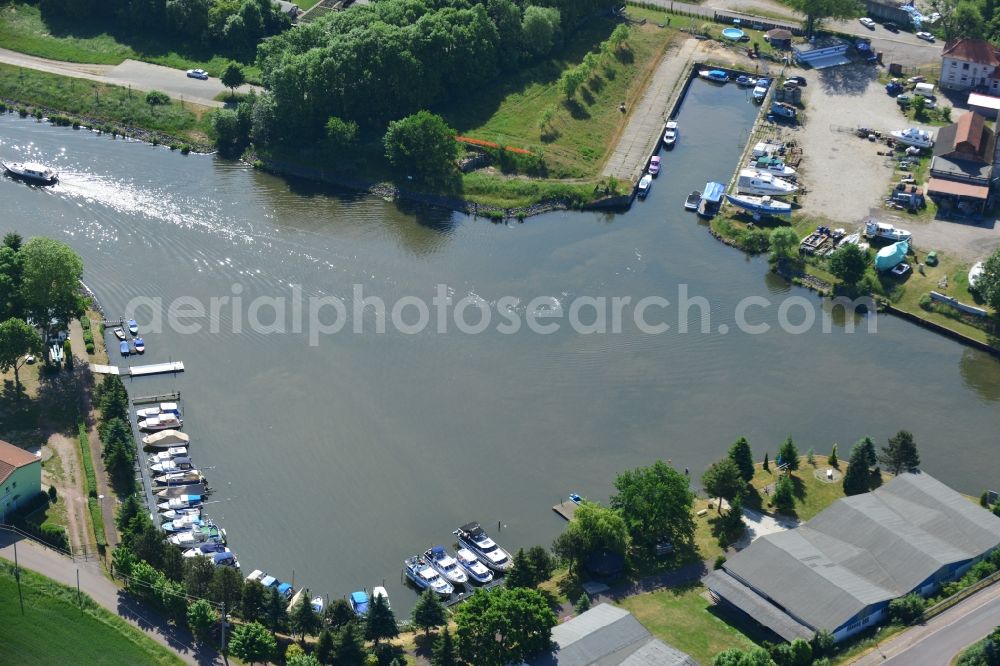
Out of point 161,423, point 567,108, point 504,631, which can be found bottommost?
point 504,631

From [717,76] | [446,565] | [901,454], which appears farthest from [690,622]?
[717,76]

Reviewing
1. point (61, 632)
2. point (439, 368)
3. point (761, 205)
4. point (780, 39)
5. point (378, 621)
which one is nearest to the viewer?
point (378, 621)

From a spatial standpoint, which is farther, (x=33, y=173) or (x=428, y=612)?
(x=33, y=173)

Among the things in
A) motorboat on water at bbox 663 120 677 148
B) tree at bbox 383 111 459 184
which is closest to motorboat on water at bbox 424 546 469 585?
tree at bbox 383 111 459 184

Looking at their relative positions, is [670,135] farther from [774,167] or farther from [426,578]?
[426,578]

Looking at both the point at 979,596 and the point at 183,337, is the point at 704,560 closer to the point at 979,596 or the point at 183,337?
the point at 979,596

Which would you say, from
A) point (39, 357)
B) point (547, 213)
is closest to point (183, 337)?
point (39, 357)

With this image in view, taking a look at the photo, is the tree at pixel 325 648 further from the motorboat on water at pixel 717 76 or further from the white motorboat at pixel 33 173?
the motorboat on water at pixel 717 76

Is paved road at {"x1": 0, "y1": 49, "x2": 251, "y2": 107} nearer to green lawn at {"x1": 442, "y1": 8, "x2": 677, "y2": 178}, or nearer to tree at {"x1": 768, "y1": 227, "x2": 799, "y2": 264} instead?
green lawn at {"x1": 442, "y1": 8, "x2": 677, "y2": 178}
